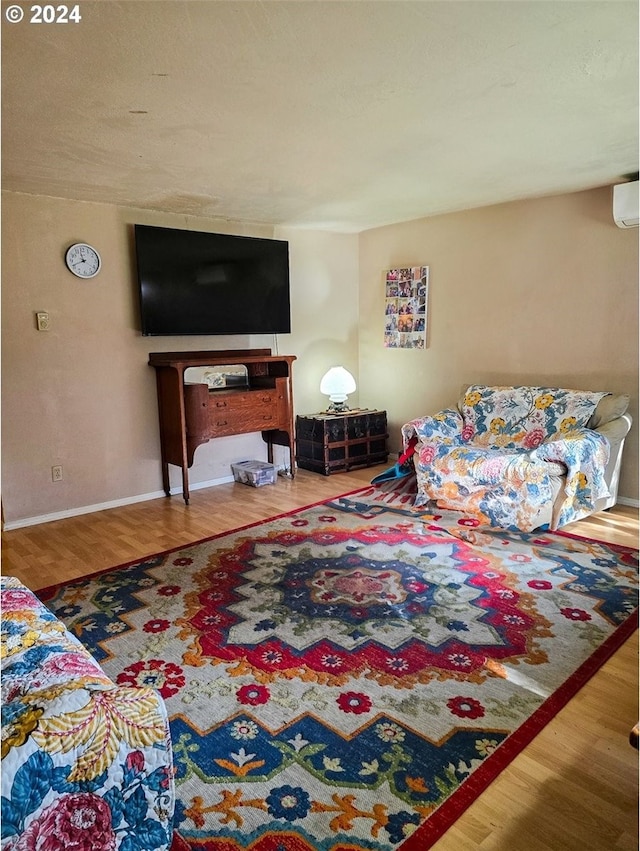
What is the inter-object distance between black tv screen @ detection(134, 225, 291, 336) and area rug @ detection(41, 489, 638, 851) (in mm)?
1786

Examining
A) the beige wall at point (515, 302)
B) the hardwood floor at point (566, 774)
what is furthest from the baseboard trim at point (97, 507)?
the beige wall at point (515, 302)

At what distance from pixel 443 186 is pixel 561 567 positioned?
98.5 inches

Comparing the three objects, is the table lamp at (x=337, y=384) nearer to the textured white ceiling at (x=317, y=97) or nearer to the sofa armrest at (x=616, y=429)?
the textured white ceiling at (x=317, y=97)

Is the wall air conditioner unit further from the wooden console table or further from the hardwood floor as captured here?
the wooden console table

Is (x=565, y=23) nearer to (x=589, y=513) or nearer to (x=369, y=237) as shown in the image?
(x=589, y=513)

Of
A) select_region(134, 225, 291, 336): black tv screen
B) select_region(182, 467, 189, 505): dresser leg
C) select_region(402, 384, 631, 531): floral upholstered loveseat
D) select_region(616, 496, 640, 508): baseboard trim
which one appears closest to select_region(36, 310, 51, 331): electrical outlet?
select_region(134, 225, 291, 336): black tv screen

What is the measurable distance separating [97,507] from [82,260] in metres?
1.75

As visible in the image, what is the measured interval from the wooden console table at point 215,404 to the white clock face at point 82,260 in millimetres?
731

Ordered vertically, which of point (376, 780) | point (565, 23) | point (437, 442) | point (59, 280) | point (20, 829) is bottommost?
point (376, 780)

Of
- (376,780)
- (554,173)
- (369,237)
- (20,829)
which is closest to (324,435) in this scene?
(369,237)

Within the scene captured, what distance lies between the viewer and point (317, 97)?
223 cm

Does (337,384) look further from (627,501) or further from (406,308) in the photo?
(627,501)

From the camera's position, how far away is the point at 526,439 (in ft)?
12.8

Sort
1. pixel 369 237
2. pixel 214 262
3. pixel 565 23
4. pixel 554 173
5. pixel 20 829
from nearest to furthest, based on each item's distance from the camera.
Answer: pixel 20 829 → pixel 565 23 → pixel 554 173 → pixel 214 262 → pixel 369 237
